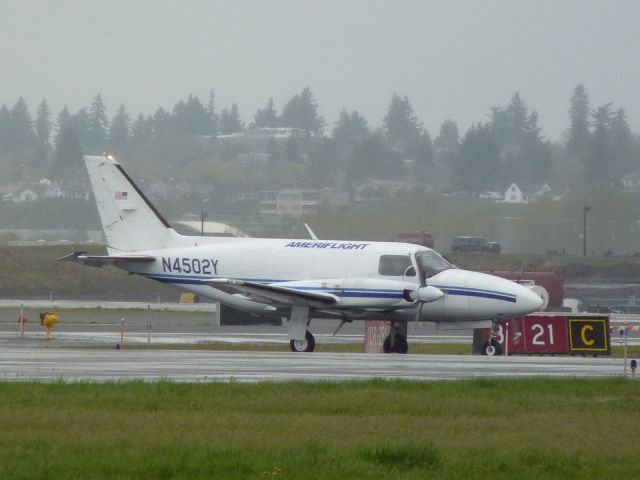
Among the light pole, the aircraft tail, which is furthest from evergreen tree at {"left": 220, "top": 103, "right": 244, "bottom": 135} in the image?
the aircraft tail

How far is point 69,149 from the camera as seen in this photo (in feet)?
362

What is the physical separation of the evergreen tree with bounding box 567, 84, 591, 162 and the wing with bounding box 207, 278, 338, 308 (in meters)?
63.1

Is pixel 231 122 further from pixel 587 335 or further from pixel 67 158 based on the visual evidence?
pixel 587 335

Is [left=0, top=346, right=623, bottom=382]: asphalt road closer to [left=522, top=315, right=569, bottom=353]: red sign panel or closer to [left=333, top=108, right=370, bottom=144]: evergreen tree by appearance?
[left=522, top=315, right=569, bottom=353]: red sign panel

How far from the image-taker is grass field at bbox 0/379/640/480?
10.4m

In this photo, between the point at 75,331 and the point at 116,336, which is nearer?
the point at 116,336

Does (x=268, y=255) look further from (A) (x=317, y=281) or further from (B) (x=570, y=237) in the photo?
(B) (x=570, y=237)

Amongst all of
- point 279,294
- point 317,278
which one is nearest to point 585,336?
point 317,278

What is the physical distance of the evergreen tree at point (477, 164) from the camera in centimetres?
9425

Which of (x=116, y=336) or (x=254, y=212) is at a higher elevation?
(x=254, y=212)

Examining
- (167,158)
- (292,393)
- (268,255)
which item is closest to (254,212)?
(167,158)

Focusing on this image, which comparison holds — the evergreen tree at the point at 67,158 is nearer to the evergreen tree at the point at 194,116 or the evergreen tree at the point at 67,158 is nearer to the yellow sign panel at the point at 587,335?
the evergreen tree at the point at 194,116

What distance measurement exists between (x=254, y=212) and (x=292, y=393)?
77.9m

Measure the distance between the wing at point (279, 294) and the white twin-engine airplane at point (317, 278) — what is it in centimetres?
2
